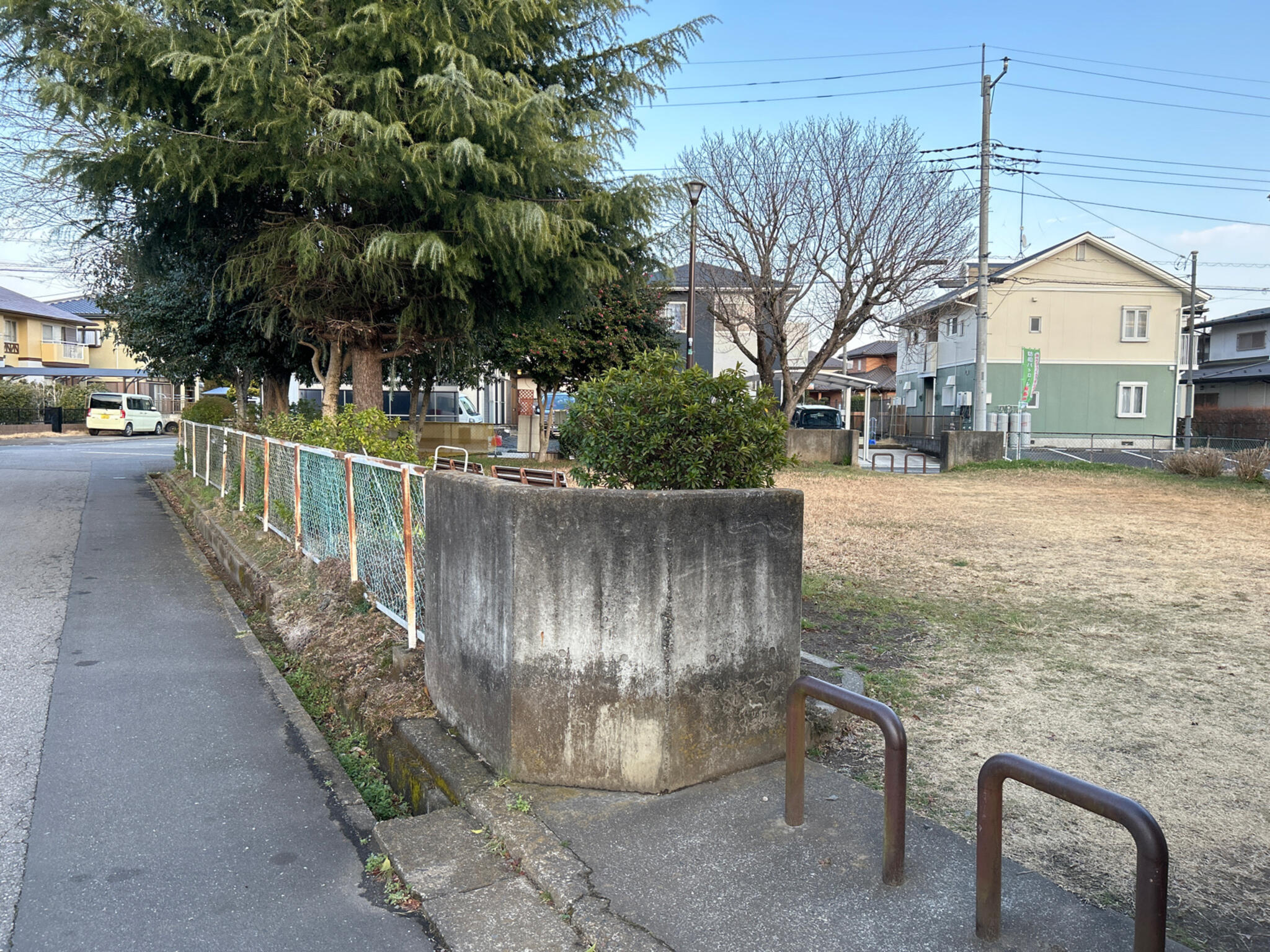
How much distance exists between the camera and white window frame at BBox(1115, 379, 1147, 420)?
33.0 metres

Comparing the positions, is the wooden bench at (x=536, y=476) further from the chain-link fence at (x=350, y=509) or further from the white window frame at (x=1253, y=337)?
the white window frame at (x=1253, y=337)

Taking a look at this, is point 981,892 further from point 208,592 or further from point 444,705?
point 208,592

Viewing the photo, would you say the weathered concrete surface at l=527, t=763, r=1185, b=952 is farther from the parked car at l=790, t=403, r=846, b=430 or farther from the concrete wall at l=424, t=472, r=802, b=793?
the parked car at l=790, t=403, r=846, b=430

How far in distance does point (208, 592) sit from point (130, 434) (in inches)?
1406

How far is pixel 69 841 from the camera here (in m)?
3.52

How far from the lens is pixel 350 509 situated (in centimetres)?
643

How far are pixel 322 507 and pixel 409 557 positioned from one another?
2.56 metres

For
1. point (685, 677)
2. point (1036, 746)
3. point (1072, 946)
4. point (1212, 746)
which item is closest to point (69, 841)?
point (685, 677)

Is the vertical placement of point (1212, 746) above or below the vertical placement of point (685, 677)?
below

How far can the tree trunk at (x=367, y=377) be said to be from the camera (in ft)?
40.5

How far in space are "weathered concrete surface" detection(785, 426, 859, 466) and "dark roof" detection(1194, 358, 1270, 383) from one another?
22.6 metres

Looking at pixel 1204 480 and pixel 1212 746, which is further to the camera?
pixel 1204 480

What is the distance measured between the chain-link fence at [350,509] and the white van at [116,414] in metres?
31.8

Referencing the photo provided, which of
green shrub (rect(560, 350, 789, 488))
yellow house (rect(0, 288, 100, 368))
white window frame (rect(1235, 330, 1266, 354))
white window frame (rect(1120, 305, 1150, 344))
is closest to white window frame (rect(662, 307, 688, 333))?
white window frame (rect(1120, 305, 1150, 344))
